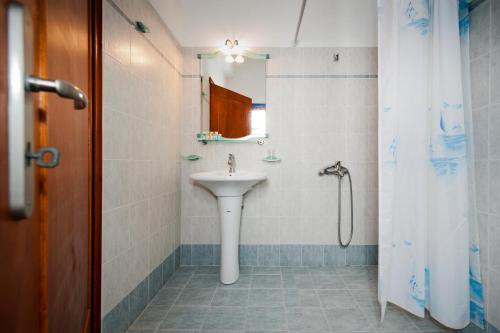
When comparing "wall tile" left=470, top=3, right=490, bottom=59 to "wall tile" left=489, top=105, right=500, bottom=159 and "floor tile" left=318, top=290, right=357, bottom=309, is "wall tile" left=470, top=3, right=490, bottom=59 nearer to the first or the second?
"wall tile" left=489, top=105, right=500, bottom=159

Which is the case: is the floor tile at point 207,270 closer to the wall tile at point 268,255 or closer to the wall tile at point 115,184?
the wall tile at point 268,255

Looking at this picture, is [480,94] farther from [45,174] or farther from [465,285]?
[45,174]

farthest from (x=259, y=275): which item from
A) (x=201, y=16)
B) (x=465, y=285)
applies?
(x=201, y=16)

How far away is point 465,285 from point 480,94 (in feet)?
3.32

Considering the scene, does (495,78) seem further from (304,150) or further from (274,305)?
(274,305)

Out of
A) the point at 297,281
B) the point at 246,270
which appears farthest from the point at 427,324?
the point at 246,270

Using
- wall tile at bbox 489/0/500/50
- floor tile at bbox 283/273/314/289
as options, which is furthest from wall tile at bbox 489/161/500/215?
floor tile at bbox 283/273/314/289

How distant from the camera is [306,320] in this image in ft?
4.93

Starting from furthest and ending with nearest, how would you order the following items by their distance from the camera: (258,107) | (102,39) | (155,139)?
(258,107) → (155,139) → (102,39)

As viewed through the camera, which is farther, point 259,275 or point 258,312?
point 259,275

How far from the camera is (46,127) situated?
532 millimetres

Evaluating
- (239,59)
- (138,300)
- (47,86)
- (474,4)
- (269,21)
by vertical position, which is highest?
(269,21)

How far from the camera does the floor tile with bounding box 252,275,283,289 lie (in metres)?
1.91

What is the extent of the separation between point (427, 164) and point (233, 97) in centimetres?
161
